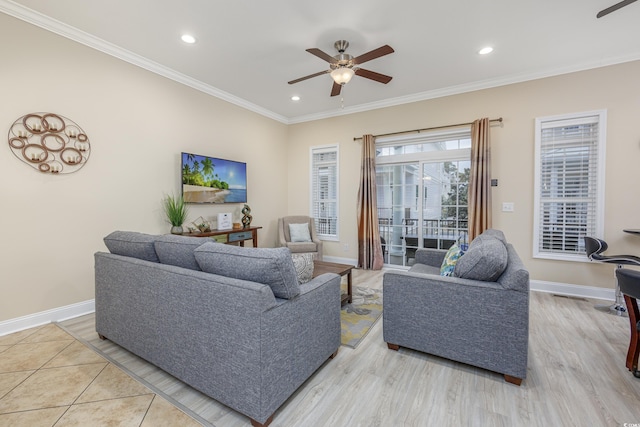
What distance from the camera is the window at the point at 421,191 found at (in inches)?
175

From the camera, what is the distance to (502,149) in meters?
4.04

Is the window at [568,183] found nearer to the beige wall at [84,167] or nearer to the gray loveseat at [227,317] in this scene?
the gray loveseat at [227,317]

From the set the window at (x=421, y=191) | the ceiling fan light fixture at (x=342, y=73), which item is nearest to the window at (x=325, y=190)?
the window at (x=421, y=191)

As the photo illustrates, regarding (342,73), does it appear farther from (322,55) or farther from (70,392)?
(70,392)

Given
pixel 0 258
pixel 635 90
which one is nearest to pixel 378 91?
pixel 635 90

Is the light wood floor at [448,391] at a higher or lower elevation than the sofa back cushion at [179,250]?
lower

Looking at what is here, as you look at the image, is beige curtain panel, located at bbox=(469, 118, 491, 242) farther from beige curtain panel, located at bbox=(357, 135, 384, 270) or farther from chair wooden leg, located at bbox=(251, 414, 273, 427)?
chair wooden leg, located at bbox=(251, 414, 273, 427)

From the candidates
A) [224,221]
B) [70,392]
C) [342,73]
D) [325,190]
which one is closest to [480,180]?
[342,73]

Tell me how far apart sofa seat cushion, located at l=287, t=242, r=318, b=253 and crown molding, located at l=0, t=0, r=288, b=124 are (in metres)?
2.67

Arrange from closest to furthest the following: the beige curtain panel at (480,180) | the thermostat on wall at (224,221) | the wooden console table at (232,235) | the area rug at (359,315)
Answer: the area rug at (359,315)
the wooden console table at (232,235)
the beige curtain panel at (480,180)
the thermostat on wall at (224,221)

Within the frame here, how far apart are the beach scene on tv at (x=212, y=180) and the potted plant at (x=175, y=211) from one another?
140 millimetres

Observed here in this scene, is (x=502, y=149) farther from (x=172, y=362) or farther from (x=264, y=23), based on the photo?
(x=172, y=362)

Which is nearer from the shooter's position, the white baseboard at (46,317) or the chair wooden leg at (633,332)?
A: the chair wooden leg at (633,332)

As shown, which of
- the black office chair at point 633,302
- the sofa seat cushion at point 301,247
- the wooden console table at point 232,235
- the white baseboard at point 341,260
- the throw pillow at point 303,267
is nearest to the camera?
the black office chair at point 633,302
